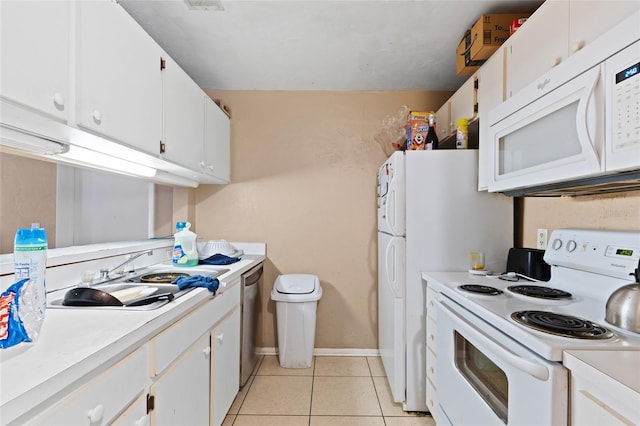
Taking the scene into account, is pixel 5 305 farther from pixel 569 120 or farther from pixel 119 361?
pixel 569 120

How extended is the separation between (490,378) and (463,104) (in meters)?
1.66

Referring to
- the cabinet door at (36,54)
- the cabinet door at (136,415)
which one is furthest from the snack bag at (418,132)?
the cabinet door at (136,415)

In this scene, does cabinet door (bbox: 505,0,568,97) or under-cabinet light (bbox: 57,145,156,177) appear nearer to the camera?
cabinet door (bbox: 505,0,568,97)

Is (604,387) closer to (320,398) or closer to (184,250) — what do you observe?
(320,398)

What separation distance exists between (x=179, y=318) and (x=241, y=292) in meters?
0.88

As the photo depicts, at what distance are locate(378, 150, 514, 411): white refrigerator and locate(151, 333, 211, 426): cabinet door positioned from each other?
3.75 ft

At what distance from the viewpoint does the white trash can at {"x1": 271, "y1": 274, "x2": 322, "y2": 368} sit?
2.64 meters

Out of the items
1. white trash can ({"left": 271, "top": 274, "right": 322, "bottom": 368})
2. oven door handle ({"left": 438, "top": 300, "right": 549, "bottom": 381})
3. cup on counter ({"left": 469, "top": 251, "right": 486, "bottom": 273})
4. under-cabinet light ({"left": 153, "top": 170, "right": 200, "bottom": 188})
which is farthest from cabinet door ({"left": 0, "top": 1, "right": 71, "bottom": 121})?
cup on counter ({"left": 469, "top": 251, "right": 486, "bottom": 273})

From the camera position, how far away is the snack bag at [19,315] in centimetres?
79

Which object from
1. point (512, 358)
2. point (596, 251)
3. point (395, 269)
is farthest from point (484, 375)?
point (395, 269)

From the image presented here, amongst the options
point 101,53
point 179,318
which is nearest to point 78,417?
point 179,318

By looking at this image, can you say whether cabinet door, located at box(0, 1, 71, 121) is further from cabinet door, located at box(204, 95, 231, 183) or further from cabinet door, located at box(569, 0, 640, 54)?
cabinet door, located at box(569, 0, 640, 54)

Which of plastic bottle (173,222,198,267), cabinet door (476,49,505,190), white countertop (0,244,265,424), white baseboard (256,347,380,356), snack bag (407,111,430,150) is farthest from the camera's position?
white baseboard (256,347,380,356)

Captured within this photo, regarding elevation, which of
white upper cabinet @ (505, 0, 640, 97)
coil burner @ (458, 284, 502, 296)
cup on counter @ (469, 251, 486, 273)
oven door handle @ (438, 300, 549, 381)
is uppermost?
white upper cabinet @ (505, 0, 640, 97)
